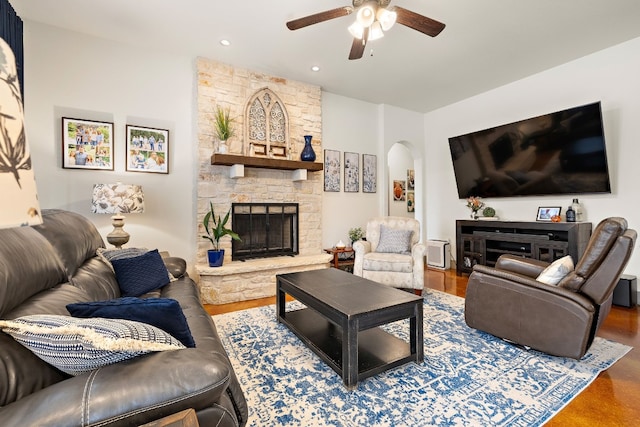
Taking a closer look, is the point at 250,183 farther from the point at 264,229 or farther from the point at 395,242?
the point at 395,242

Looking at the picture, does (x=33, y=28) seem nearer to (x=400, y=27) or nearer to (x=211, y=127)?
(x=211, y=127)

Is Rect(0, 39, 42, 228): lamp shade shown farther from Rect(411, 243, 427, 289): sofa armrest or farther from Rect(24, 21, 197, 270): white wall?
Rect(411, 243, 427, 289): sofa armrest

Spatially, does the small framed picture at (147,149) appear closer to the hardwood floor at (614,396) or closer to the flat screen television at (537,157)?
the hardwood floor at (614,396)

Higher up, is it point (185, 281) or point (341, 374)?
point (185, 281)

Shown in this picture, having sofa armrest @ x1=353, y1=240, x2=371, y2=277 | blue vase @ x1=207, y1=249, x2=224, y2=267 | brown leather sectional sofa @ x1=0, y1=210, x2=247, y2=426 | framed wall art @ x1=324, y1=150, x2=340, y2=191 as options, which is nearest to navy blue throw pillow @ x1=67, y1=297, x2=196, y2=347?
brown leather sectional sofa @ x1=0, y1=210, x2=247, y2=426

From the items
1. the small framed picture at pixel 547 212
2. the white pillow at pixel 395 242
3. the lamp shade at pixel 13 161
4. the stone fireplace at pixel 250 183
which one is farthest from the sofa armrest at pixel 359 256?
the lamp shade at pixel 13 161

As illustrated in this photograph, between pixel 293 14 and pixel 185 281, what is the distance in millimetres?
2685

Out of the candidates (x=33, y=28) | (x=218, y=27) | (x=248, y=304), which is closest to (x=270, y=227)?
(x=248, y=304)

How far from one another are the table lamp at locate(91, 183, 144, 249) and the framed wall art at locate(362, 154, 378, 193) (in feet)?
11.1

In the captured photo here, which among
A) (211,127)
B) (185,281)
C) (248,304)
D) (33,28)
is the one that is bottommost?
(248,304)

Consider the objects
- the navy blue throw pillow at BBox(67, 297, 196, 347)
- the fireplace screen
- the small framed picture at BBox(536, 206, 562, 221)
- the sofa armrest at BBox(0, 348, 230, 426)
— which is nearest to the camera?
the sofa armrest at BBox(0, 348, 230, 426)

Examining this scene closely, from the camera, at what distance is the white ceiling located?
2.71 m

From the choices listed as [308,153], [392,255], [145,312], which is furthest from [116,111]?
[392,255]

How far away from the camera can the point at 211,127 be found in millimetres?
3748
